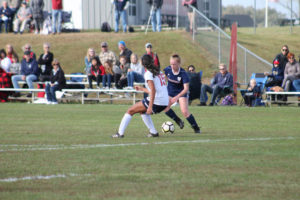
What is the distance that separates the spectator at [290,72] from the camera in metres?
20.2

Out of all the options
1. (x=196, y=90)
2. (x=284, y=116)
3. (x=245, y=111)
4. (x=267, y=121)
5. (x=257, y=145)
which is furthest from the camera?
(x=196, y=90)

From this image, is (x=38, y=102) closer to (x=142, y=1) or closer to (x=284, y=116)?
(x=284, y=116)

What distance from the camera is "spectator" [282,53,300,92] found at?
66.3 ft

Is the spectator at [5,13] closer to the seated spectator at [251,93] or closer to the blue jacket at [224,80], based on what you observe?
the blue jacket at [224,80]

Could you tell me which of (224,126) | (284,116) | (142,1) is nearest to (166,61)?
(142,1)

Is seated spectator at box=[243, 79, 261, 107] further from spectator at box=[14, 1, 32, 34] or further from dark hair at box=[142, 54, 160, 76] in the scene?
spectator at box=[14, 1, 32, 34]

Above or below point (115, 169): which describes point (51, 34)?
above

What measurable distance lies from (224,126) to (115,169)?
642cm

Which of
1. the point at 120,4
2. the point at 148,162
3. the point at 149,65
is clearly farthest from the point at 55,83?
the point at 148,162

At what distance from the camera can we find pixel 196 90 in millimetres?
21344

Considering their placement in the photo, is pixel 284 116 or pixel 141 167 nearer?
pixel 141 167

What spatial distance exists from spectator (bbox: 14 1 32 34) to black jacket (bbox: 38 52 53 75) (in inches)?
452

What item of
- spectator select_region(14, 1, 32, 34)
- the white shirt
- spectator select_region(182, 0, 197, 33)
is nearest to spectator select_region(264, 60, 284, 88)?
spectator select_region(182, 0, 197, 33)

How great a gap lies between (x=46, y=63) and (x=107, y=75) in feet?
8.18
